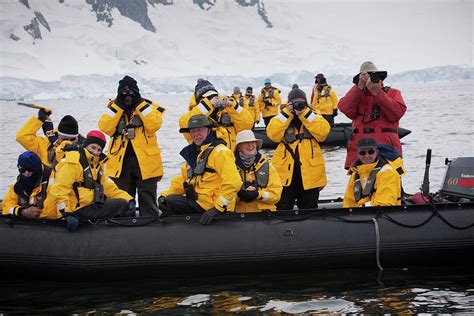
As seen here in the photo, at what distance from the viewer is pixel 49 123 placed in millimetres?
9789

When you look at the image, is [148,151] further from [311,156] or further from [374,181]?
[374,181]

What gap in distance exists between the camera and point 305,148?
8555mm

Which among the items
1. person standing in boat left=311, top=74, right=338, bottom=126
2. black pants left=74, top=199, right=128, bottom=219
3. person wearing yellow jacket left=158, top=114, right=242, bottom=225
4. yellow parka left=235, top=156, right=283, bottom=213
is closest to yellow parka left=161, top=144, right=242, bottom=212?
person wearing yellow jacket left=158, top=114, right=242, bottom=225

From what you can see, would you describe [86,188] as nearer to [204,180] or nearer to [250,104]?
→ [204,180]

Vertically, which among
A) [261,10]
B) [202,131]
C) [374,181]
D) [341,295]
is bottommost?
[341,295]

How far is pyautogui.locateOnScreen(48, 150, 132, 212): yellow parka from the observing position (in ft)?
25.0

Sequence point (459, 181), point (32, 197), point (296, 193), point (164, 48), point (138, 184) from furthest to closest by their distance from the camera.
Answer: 1. point (164, 48)
2. point (138, 184)
3. point (296, 193)
4. point (459, 181)
5. point (32, 197)

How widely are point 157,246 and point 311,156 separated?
1958mm

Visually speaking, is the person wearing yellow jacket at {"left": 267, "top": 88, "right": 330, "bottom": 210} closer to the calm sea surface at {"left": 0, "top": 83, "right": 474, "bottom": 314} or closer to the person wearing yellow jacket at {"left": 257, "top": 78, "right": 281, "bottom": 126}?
the calm sea surface at {"left": 0, "top": 83, "right": 474, "bottom": 314}

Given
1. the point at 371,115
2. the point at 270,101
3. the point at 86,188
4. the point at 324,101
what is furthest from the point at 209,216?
the point at 270,101

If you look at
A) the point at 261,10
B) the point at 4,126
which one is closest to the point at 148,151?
the point at 4,126

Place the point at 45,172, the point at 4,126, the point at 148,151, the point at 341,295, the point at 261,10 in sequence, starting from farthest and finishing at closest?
the point at 261,10
the point at 4,126
the point at 148,151
the point at 45,172
the point at 341,295

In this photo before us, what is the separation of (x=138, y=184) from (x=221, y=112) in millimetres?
1256

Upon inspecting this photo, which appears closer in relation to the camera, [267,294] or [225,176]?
[267,294]
